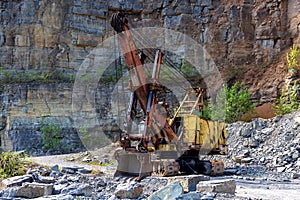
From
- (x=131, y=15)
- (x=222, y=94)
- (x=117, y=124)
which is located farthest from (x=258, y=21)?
(x=117, y=124)

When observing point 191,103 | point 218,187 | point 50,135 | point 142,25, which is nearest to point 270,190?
point 218,187

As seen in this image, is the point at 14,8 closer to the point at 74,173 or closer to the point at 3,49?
the point at 3,49

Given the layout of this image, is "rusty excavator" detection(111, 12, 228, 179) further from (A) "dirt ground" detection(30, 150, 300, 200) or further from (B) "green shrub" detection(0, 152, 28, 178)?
(B) "green shrub" detection(0, 152, 28, 178)

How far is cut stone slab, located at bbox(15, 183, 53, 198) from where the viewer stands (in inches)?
247

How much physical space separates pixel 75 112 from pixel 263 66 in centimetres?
1359

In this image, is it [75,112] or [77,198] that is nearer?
[77,198]

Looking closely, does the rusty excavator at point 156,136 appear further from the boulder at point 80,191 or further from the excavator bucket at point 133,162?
the boulder at point 80,191

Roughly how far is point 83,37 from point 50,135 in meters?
9.22

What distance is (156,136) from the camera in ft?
33.6

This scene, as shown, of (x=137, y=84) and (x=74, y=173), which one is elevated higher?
(x=137, y=84)

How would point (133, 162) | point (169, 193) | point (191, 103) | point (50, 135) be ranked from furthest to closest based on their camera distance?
point (50, 135) < point (191, 103) < point (133, 162) < point (169, 193)

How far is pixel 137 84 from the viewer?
9.95m

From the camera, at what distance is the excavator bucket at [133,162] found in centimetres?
947

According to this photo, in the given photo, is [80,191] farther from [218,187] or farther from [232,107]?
[232,107]
